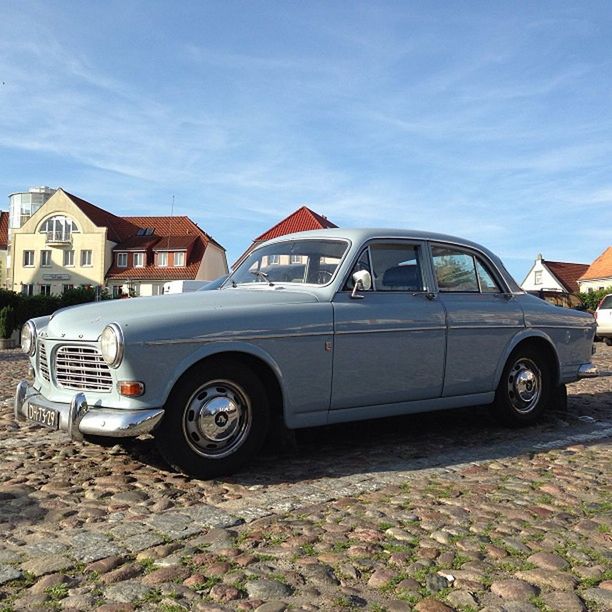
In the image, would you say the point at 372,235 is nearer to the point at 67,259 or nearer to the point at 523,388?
the point at 523,388

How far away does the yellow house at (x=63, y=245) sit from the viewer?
61906mm

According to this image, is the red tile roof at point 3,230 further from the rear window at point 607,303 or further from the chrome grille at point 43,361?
the chrome grille at point 43,361

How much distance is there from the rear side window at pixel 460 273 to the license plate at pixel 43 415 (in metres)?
3.08

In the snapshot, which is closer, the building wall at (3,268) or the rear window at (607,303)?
the rear window at (607,303)

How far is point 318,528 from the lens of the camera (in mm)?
3658

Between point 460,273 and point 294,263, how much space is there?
1.49m

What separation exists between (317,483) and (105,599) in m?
1.95

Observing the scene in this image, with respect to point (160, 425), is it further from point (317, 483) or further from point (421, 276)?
point (421, 276)

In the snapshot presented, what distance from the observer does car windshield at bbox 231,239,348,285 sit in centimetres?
552

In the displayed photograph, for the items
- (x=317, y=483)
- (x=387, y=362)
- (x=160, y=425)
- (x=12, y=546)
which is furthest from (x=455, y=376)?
(x=12, y=546)

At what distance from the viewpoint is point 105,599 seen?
281 centimetres

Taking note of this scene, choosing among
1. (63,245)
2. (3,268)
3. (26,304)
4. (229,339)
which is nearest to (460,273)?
(229,339)

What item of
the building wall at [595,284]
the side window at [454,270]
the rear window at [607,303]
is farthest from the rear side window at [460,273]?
the building wall at [595,284]

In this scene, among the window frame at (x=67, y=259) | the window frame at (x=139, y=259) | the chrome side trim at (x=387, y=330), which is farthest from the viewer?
the window frame at (x=67, y=259)
